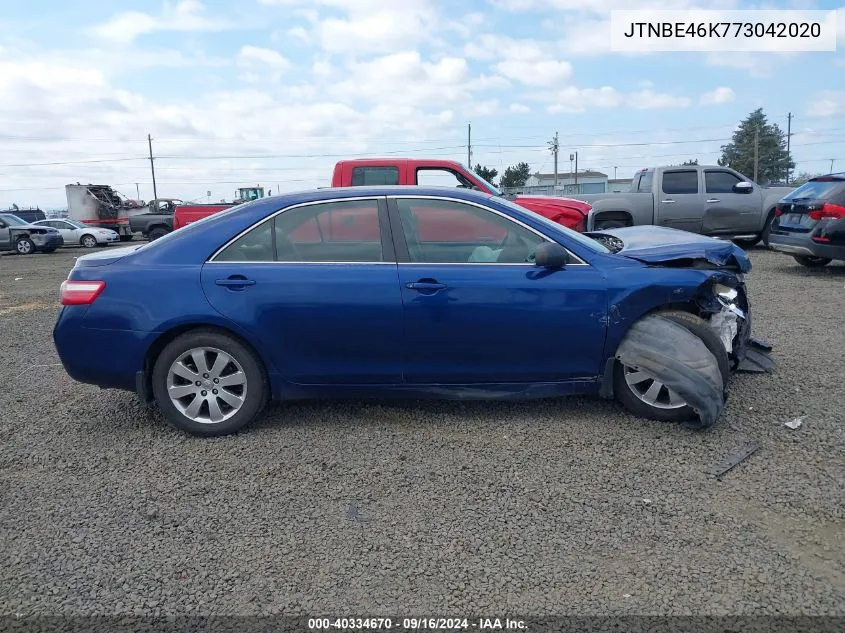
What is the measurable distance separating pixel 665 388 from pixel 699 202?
1017cm

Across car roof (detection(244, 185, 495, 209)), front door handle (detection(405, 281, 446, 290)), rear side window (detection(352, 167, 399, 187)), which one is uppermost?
rear side window (detection(352, 167, 399, 187))

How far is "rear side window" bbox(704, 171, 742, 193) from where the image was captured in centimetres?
1313

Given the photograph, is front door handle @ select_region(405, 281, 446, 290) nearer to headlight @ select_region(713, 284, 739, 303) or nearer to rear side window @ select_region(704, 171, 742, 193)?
headlight @ select_region(713, 284, 739, 303)

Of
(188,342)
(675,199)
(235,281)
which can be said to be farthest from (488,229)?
(675,199)

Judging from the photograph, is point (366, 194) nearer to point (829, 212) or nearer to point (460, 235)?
point (460, 235)

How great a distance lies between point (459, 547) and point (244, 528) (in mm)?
1039

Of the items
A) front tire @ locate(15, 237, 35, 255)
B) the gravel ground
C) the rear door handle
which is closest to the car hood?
the gravel ground

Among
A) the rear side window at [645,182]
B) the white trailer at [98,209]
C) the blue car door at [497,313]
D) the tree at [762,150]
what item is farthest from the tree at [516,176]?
the blue car door at [497,313]

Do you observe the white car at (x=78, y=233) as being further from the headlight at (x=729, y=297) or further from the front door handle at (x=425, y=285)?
the headlight at (x=729, y=297)

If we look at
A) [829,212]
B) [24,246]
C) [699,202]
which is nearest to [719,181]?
[699,202]

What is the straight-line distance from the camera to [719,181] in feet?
43.3

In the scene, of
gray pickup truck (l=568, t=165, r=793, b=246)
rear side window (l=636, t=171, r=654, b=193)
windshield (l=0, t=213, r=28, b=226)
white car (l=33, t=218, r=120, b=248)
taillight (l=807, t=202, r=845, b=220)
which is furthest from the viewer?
white car (l=33, t=218, r=120, b=248)

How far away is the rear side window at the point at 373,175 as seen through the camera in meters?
9.25

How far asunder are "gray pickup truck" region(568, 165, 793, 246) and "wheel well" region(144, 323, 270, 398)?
994 centimetres
